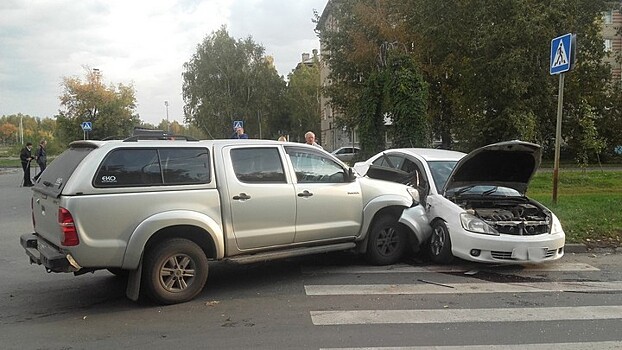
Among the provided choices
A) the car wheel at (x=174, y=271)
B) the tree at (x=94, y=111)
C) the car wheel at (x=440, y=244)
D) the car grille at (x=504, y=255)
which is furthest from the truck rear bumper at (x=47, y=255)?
the tree at (x=94, y=111)

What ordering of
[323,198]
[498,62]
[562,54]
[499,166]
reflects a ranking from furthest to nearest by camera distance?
[498,62], [562,54], [499,166], [323,198]

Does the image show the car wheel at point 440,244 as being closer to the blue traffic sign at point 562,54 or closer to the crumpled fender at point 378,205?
the crumpled fender at point 378,205

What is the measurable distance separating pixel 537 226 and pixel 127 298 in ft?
17.7

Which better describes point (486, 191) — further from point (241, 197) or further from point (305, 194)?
point (241, 197)

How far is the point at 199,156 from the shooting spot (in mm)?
6027

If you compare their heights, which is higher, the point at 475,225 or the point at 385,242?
the point at 475,225

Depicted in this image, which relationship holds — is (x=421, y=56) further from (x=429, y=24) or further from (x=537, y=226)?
(x=537, y=226)

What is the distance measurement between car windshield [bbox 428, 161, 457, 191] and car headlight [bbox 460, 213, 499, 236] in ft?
2.91

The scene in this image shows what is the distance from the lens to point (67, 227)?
5066 mm

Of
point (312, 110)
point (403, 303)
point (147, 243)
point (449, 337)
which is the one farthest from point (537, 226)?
point (312, 110)

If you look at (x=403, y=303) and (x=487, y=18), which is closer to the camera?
(x=403, y=303)

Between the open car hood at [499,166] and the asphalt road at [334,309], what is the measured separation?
1308mm

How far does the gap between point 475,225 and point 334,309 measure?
263 centimetres

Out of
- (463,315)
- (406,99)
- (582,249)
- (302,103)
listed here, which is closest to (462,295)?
(463,315)
